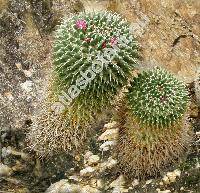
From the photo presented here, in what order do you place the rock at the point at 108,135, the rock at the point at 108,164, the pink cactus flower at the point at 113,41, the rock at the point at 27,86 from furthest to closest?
the rock at the point at 27,86 < the rock at the point at 108,135 < the rock at the point at 108,164 < the pink cactus flower at the point at 113,41

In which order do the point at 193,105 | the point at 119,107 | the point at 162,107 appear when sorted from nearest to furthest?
the point at 162,107 → the point at 119,107 → the point at 193,105

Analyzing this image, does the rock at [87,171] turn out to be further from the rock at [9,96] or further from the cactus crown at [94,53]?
the rock at [9,96]

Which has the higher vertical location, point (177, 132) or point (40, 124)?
point (40, 124)

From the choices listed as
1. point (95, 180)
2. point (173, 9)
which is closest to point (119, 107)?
point (95, 180)

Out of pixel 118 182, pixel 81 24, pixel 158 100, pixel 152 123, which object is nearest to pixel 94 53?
pixel 81 24

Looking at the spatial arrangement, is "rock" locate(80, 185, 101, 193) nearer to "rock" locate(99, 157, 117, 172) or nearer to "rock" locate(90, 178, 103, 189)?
"rock" locate(90, 178, 103, 189)

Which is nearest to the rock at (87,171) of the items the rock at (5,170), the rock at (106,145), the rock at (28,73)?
the rock at (106,145)

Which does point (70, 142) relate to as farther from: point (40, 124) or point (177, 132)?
point (177, 132)
